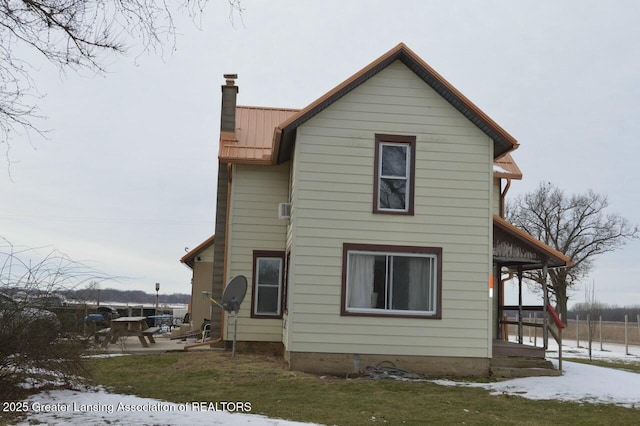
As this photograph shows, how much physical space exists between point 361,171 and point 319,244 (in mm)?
1786

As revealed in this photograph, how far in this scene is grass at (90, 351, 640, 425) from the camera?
8977 millimetres

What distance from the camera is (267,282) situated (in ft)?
53.9

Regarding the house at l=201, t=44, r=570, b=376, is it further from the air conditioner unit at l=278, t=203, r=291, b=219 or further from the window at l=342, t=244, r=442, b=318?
the air conditioner unit at l=278, t=203, r=291, b=219

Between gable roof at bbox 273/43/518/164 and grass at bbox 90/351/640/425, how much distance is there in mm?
5157

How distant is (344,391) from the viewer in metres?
11.1

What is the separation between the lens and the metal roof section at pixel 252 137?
16172 millimetres

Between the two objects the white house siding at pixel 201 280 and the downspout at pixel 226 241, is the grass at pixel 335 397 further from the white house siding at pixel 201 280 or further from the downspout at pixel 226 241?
the white house siding at pixel 201 280

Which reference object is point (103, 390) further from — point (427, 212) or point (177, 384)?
point (427, 212)

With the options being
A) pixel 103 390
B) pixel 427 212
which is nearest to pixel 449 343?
pixel 427 212

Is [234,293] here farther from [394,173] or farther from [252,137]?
[252,137]

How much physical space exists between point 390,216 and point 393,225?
0.20 meters

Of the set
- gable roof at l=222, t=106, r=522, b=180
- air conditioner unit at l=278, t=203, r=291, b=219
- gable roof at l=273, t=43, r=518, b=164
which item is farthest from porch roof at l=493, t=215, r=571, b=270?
air conditioner unit at l=278, t=203, r=291, b=219

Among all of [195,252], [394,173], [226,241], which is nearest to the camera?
[394,173]

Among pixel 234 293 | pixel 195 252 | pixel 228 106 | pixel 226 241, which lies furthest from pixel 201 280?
pixel 234 293
